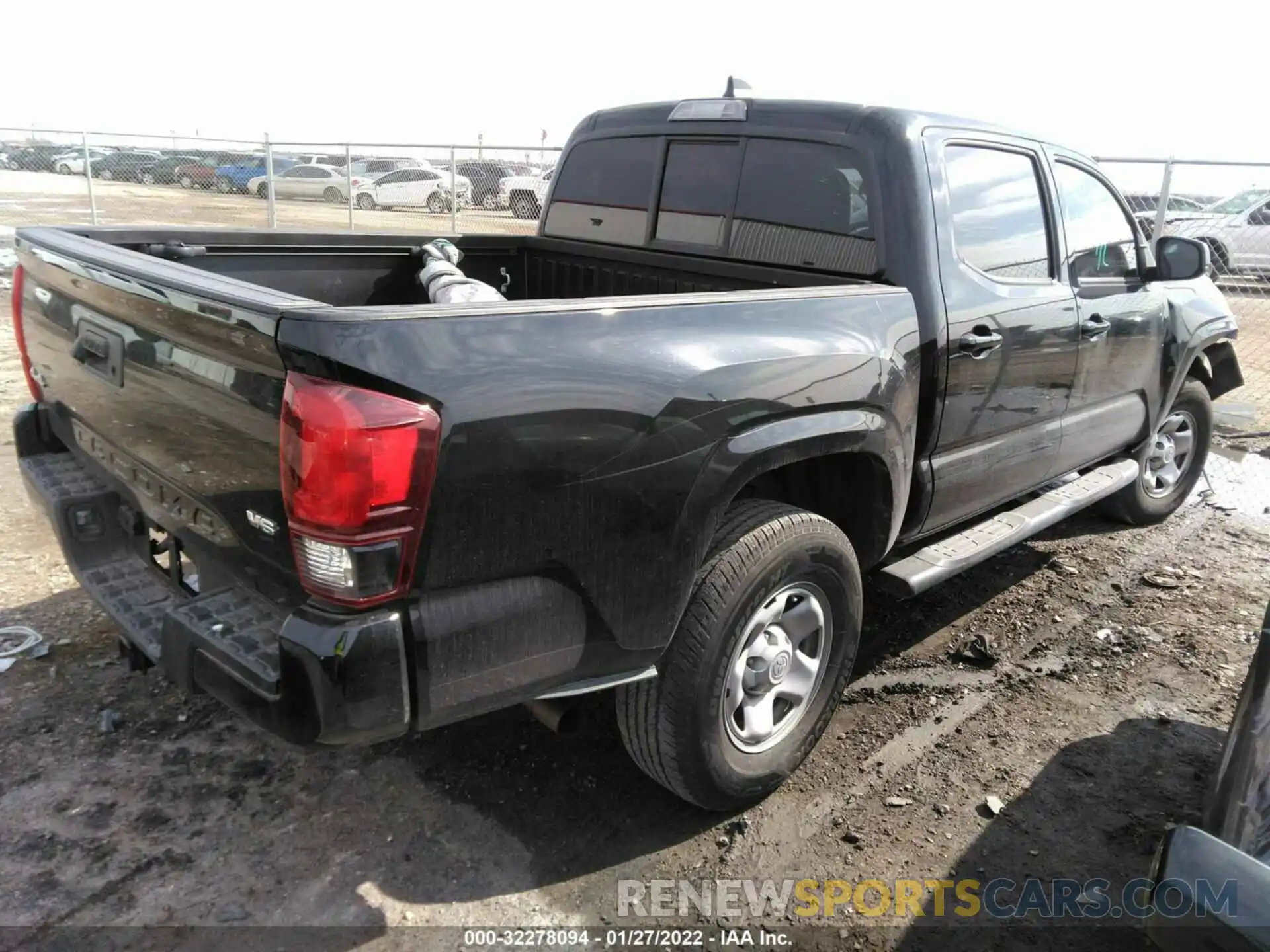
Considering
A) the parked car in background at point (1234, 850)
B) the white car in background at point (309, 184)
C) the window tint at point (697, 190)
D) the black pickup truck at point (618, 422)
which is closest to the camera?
the parked car in background at point (1234, 850)

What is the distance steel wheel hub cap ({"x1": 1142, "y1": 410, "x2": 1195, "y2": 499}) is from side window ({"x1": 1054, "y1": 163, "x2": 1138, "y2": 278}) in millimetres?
1374

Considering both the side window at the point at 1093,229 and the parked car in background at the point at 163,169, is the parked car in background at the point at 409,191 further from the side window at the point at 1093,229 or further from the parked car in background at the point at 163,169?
the side window at the point at 1093,229

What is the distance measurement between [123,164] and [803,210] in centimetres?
1960

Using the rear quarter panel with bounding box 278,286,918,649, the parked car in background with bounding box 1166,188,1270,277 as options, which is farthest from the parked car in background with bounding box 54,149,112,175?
the parked car in background with bounding box 1166,188,1270,277

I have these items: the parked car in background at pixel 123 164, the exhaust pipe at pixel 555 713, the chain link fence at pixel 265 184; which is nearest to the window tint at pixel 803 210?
the exhaust pipe at pixel 555 713

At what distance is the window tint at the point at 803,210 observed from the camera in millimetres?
3246

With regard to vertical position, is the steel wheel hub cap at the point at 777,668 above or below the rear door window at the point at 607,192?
below

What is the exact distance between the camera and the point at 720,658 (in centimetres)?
260

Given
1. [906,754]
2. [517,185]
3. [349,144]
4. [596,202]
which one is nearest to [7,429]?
[596,202]

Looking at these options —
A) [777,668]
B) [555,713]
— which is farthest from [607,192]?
[555,713]

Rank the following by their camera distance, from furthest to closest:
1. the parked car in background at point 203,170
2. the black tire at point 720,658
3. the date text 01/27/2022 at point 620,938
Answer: the parked car in background at point 203,170 → the black tire at point 720,658 → the date text 01/27/2022 at point 620,938

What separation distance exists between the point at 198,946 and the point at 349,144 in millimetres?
15025

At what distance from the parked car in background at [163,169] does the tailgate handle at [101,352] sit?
61.3 feet

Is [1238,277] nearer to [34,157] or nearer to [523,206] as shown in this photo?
[523,206]
